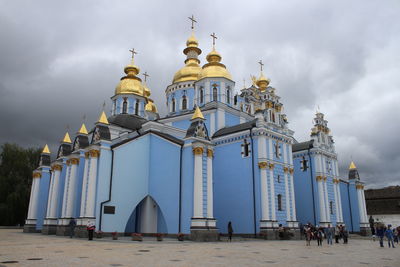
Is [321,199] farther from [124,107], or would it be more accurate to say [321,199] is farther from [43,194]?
[43,194]

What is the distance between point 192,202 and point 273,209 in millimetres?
5946

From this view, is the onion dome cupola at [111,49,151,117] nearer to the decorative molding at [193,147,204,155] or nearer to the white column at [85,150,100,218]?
the white column at [85,150,100,218]

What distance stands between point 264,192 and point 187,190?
539 centimetres

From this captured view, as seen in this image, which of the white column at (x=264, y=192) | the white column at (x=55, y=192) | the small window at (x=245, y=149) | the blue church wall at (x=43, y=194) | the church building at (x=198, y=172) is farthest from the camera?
the blue church wall at (x=43, y=194)

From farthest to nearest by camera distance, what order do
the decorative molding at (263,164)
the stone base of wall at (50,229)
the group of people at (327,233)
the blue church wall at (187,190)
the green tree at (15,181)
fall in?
the green tree at (15,181) → the stone base of wall at (50,229) → the decorative molding at (263,164) → the blue church wall at (187,190) → the group of people at (327,233)

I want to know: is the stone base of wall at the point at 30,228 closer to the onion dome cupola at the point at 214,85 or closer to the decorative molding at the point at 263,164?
the onion dome cupola at the point at 214,85

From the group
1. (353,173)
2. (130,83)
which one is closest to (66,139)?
(130,83)

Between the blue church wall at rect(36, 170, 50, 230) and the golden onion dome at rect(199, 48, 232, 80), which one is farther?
the blue church wall at rect(36, 170, 50, 230)

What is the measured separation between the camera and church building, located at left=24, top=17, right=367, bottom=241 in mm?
19219

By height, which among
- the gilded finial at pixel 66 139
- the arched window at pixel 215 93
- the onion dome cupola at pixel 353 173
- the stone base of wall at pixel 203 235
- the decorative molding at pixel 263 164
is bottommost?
the stone base of wall at pixel 203 235

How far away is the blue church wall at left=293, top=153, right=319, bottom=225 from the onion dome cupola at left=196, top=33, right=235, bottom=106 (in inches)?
→ 323

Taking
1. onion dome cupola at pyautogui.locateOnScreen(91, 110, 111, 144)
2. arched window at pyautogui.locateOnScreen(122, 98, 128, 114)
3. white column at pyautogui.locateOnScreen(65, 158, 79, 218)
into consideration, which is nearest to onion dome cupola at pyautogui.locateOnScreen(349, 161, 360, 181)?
arched window at pyautogui.locateOnScreen(122, 98, 128, 114)

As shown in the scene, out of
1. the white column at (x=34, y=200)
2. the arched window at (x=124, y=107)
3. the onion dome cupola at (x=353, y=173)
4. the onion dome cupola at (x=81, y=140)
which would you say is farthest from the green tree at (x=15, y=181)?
the onion dome cupola at (x=353, y=173)

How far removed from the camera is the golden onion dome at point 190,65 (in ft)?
102
